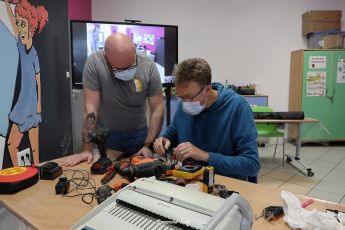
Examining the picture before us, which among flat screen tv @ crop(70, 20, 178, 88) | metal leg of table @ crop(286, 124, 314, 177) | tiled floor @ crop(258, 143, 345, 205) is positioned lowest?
tiled floor @ crop(258, 143, 345, 205)

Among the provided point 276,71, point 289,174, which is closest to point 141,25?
point 289,174

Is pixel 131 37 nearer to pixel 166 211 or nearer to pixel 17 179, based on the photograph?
pixel 17 179

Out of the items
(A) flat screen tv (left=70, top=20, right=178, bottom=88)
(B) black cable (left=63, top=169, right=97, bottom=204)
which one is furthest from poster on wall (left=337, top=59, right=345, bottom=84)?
(B) black cable (left=63, top=169, right=97, bottom=204)

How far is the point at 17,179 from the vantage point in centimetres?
125

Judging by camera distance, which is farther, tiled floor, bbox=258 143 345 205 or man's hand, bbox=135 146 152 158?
tiled floor, bbox=258 143 345 205

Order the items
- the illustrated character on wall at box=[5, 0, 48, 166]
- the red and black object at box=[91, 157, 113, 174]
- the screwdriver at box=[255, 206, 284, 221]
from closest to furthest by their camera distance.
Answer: the screwdriver at box=[255, 206, 284, 221] → the red and black object at box=[91, 157, 113, 174] → the illustrated character on wall at box=[5, 0, 48, 166]

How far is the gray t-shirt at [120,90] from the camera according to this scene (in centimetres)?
190

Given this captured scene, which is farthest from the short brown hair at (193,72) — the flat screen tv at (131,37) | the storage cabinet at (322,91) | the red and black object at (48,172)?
the storage cabinet at (322,91)

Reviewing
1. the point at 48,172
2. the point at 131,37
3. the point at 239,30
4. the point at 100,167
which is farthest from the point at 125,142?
the point at 239,30

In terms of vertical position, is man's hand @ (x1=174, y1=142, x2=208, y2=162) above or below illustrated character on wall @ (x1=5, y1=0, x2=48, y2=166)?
below

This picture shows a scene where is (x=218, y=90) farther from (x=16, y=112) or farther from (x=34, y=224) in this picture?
(x=16, y=112)

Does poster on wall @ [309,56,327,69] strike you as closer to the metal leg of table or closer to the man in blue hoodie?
the metal leg of table

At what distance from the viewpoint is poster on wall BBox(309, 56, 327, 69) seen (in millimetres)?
4672

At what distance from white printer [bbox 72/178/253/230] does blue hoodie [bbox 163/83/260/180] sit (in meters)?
0.53
